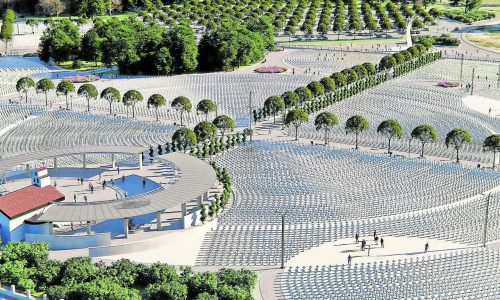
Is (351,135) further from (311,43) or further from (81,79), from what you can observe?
(311,43)

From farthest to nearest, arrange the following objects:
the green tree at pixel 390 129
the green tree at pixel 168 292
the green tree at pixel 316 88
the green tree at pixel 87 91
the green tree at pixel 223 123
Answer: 1. the green tree at pixel 316 88
2. the green tree at pixel 87 91
3. the green tree at pixel 223 123
4. the green tree at pixel 390 129
5. the green tree at pixel 168 292

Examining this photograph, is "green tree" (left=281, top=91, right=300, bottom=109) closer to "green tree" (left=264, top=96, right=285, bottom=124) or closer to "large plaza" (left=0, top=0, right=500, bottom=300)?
"large plaza" (left=0, top=0, right=500, bottom=300)

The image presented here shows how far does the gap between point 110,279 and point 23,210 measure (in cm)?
1419

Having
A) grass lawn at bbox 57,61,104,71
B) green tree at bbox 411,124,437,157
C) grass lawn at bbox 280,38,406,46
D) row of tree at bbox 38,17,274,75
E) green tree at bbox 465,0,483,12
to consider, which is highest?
green tree at bbox 465,0,483,12

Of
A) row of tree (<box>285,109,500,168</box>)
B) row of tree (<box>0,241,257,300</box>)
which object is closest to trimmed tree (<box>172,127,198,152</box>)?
row of tree (<box>285,109,500,168</box>)

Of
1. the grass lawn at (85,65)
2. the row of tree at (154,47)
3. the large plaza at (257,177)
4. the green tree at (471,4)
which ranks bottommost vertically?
the large plaza at (257,177)

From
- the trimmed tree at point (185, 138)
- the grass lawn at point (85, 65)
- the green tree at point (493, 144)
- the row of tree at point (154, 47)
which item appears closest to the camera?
the green tree at point (493, 144)

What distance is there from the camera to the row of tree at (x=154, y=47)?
118812 mm

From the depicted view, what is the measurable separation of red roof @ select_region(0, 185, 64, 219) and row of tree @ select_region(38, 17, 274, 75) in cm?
5933

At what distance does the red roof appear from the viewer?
58.2 metres

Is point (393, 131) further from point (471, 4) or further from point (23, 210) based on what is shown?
point (471, 4)

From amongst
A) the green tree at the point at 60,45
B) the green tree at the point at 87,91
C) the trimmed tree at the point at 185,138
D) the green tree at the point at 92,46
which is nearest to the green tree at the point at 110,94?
the green tree at the point at 87,91

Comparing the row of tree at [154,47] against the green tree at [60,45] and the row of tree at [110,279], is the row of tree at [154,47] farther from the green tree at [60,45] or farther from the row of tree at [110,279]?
the row of tree at [110,279]

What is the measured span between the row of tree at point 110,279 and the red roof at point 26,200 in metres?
6.51
